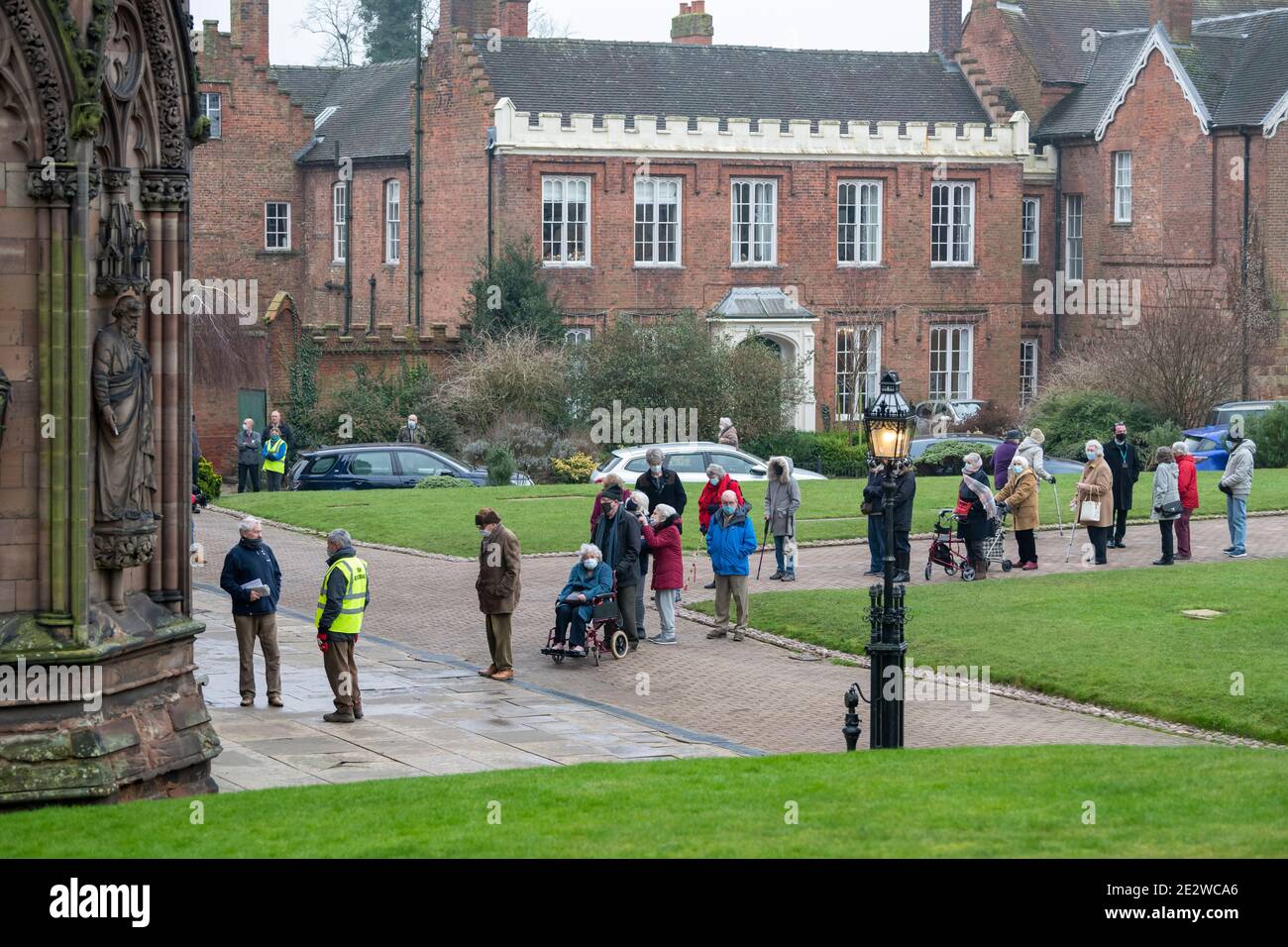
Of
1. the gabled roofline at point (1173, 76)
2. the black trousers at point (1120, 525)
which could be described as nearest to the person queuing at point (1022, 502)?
the black trousers at point (1120, 525)

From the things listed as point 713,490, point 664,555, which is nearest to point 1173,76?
point 713,490

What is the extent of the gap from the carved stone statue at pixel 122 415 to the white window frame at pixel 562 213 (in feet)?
110

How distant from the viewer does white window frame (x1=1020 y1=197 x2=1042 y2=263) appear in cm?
5288

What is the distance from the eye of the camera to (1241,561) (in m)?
25.4

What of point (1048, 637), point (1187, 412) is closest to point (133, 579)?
point (1048, 637)

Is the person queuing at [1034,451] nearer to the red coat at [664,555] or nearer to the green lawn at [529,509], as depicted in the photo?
the green lawn at [529,509]

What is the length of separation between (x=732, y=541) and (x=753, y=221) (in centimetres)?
2827

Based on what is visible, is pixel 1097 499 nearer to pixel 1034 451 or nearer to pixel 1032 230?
pixel 1034 451

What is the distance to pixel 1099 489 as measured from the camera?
24984 millimetres

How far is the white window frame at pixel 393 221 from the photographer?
49969 mm

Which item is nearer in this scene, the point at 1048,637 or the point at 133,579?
the point at 133,579

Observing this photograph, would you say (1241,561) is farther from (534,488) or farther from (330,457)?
(330,457)

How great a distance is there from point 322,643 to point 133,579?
3.82 metres

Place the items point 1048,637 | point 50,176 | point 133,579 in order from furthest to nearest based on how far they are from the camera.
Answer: point 1048,637
point 133,579
point 50,176
